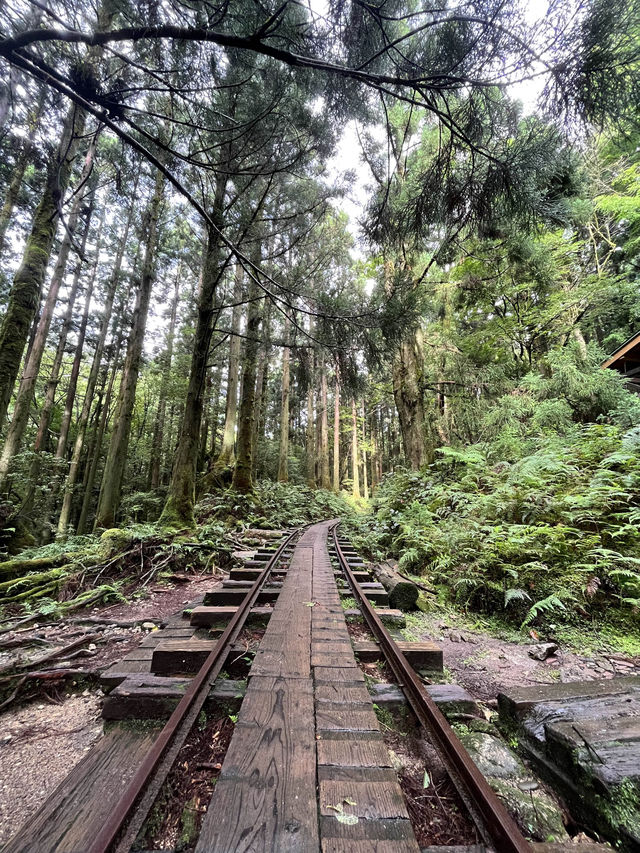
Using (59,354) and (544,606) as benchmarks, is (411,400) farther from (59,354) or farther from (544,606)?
(59,354)

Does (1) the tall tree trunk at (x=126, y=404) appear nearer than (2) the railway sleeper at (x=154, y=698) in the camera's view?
No

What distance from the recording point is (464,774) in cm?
162

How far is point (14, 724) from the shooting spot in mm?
2559

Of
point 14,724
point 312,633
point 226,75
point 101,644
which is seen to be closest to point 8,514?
point 101,644

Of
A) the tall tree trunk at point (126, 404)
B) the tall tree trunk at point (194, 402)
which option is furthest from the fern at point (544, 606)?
the tall tree trunk at point (126, 404)

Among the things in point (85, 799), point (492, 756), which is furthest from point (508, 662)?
point (85, 799)

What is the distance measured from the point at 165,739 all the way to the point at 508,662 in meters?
3.16

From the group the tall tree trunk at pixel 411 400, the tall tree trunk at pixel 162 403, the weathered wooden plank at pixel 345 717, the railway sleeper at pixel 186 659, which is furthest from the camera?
the tall tree trunk at pixel 162 403

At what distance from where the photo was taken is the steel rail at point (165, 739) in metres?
1.25

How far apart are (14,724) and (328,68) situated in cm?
610

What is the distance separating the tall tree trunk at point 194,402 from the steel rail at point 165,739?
519cm

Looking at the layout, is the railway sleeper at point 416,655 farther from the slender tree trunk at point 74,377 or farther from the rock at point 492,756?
the slender tree trunk at point 74,377

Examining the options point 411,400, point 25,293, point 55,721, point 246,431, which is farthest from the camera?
point 246,431

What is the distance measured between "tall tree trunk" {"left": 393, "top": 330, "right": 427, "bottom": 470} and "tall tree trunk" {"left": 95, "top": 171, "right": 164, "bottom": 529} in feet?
25.8
